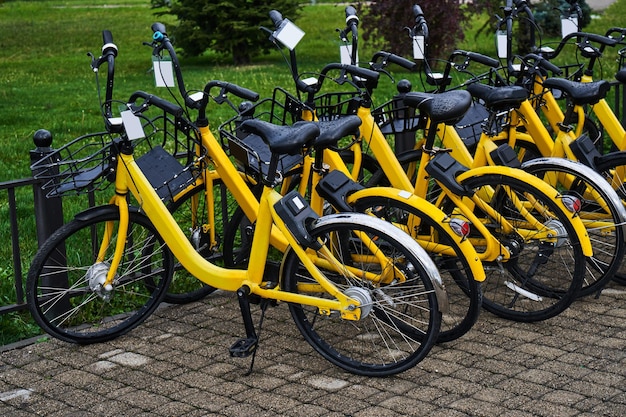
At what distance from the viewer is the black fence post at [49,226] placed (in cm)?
518

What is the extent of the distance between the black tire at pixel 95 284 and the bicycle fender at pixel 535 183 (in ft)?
5.20

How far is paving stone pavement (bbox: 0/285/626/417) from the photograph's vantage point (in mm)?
4312

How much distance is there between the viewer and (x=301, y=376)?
4660mm

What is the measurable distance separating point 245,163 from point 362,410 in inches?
54.0

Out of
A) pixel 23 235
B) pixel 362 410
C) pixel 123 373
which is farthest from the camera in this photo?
pixel 23 235

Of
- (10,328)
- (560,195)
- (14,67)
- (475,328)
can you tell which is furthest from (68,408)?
(14,67)

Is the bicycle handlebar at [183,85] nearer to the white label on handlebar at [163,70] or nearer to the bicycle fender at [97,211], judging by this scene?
the white label on handlebar at [163,70]

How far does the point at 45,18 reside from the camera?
2619 cm

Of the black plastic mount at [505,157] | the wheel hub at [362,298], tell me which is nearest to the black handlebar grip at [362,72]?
the black plastic mount at [505,157]

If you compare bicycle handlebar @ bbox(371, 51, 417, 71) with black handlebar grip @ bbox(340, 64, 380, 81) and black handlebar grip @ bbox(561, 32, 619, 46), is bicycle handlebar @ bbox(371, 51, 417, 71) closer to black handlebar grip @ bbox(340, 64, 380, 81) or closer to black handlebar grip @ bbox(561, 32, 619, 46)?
black handlebar grip @ bbox(340, 64, 380, 81)

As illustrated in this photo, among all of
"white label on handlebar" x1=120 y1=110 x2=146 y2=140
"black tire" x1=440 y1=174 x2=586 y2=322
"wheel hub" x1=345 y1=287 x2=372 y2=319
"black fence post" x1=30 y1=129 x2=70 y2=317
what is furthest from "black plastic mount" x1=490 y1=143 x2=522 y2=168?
"black fence post" x1=30 y1=129 x2=70 y2=317

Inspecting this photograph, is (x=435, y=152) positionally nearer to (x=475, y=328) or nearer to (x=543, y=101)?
(x=475, y=328)

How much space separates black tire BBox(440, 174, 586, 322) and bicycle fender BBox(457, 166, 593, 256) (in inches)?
0.6

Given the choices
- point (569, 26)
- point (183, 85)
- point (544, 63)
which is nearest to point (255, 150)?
point (183, 85)
